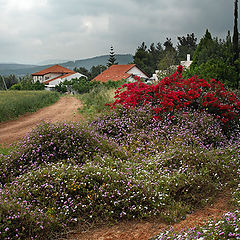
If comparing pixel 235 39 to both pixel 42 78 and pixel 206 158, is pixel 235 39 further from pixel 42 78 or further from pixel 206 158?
pixel 42 78

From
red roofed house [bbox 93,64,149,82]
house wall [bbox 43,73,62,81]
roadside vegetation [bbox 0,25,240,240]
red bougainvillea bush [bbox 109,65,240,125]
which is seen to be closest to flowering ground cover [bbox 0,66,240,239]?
roadside vegetation [bbox 0,25,240,240]

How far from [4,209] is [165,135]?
176 inches

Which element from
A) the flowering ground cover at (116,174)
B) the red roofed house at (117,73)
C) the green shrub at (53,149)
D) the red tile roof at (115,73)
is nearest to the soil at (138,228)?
the flowering ground cover at (116,174)

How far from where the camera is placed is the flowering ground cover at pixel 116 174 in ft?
11.2

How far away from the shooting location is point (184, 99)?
778 centimetres

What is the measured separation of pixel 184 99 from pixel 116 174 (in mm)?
4405

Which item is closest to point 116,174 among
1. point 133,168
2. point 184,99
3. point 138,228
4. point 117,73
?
point 133,168

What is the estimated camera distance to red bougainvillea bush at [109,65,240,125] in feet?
24.7

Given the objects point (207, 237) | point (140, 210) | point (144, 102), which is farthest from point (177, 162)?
point (144, 102)

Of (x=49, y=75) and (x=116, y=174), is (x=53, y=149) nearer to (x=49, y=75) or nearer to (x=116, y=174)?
(x=116, y=174)

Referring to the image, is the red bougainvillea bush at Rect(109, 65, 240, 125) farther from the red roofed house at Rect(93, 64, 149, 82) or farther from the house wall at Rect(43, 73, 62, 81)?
the house wall at Rect(43, 73, 62, 81)

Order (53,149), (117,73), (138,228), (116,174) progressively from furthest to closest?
(117,73), (53,149), (116,174), (138,228)

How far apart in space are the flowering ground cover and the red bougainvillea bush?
308 millimetres

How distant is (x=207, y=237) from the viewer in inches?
93.6
